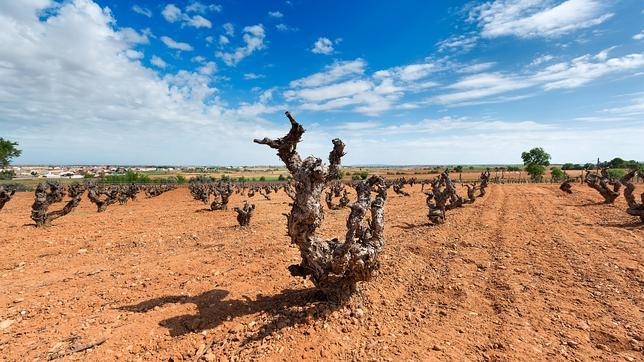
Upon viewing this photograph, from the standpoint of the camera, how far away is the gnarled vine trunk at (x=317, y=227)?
6.17 m

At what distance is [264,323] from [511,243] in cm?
1138

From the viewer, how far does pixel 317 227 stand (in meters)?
5.98

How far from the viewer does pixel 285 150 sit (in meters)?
6.45

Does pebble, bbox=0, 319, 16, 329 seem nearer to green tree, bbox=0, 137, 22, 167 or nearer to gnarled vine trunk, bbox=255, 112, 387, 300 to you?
gnarled vine trunk, bbox=255, 112, 387, 300

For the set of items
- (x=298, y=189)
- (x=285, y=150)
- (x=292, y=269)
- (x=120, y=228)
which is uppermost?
(x=285, y=150)

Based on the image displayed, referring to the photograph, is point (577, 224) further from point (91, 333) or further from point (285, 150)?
point (91, 333)

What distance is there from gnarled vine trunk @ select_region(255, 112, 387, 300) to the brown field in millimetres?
664

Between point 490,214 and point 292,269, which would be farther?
point 490,214

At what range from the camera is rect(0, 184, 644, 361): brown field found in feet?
18.3

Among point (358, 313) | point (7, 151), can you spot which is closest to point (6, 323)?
point (358, 313)

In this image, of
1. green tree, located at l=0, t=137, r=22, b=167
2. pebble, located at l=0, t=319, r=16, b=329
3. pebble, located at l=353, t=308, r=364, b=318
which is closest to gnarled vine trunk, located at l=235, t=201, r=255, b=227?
pebble, located at l=0, t=319, r=16, b=329

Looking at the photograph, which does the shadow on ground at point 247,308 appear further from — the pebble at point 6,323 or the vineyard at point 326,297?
the pebble at point 6,323

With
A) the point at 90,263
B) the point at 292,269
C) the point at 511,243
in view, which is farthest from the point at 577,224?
the point at 90,263

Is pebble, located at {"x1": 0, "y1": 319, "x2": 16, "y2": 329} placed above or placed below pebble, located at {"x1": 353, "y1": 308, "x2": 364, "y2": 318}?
below
